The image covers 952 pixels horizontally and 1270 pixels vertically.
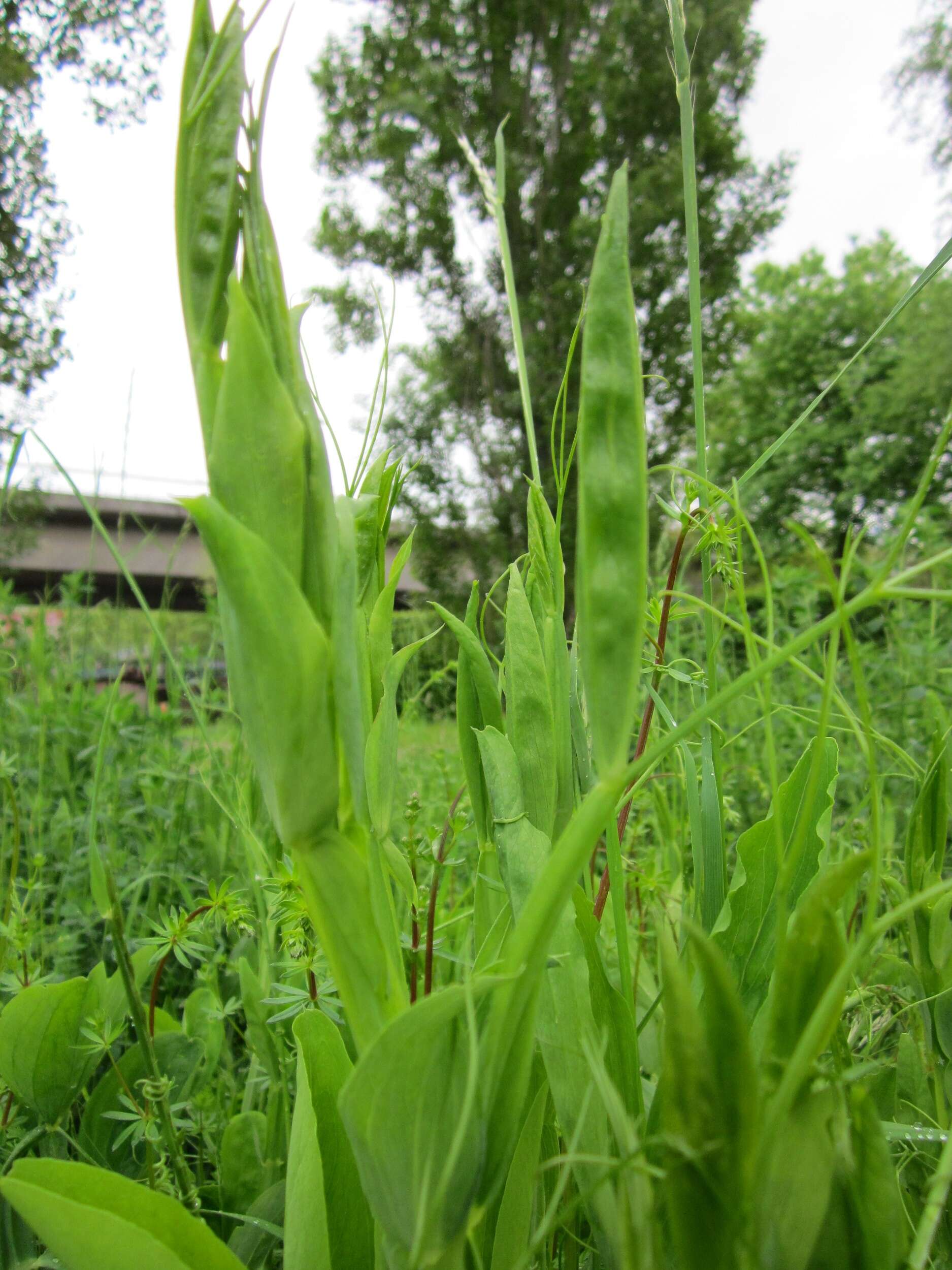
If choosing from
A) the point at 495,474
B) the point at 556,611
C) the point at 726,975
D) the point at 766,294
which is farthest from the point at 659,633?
the point at 766,294

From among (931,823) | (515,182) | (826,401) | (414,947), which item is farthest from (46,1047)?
(826,401)

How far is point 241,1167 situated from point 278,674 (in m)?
0.33

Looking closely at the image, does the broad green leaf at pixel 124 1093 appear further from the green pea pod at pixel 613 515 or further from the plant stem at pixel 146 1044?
the green pea pod at pixel 613 515

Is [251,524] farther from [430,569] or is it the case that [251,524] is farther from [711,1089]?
[430,569]

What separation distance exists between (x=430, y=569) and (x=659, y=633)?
9504 mm

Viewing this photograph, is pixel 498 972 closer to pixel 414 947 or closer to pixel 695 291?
pixel 414 947

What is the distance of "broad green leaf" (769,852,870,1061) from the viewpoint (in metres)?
0.18

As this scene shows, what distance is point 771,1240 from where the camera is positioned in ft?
0.61

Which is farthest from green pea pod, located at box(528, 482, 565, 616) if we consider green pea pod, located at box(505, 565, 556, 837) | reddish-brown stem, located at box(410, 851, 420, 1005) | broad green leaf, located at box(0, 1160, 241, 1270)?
broad green leaf, located at box(0, 1160, 241, 1270)

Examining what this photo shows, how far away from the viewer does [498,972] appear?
0.22 m

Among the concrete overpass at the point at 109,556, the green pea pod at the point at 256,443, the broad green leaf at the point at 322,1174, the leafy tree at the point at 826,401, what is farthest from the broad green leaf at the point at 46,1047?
the leafy tree at the point at 826,401

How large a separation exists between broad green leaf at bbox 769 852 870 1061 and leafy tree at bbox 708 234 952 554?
1209 centimetres

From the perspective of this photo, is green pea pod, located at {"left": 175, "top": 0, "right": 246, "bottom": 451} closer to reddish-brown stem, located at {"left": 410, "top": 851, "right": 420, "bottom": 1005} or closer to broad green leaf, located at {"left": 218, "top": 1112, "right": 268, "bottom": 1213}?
reddish-brown stem, located at {"left": 410, "top": 851, "right": 420, "bottom": 1005}

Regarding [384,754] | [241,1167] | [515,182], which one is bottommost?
[241,1167]
